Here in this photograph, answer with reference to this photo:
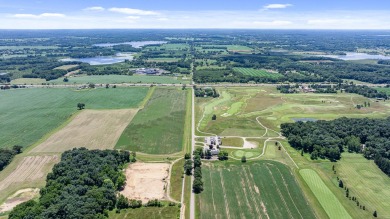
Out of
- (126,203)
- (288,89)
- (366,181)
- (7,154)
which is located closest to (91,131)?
(7,154)

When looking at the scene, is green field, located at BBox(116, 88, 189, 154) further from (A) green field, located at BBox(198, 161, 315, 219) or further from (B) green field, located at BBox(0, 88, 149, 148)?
(A) green field, located at BBox(198, 161, 315, 219)

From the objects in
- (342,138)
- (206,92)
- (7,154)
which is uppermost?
(206,92)

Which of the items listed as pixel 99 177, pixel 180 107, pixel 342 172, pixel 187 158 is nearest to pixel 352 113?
pixel 342 172

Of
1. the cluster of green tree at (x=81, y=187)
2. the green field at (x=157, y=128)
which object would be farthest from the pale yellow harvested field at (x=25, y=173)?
the green field at (x=157, y=128)

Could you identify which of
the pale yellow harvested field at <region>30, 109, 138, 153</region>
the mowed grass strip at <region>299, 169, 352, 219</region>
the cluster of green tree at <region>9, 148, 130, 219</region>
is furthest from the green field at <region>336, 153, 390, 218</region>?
the pale yellow harvested field at <region>30, 109, 138, 153</region>

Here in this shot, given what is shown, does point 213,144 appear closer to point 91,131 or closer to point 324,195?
point 324,195

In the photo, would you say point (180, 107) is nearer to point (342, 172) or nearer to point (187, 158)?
point (187, 158)
